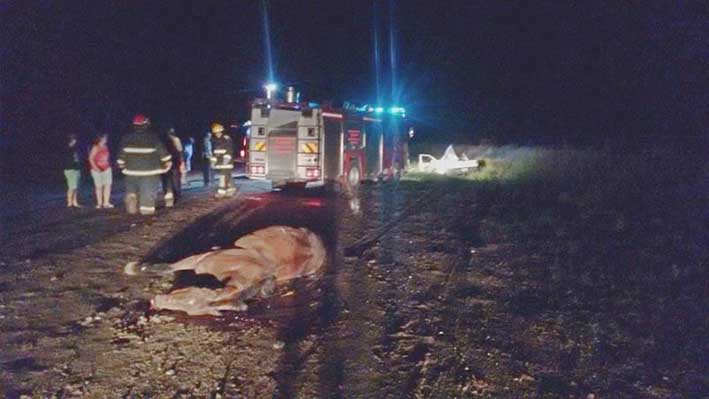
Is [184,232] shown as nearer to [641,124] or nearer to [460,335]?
[460,335]

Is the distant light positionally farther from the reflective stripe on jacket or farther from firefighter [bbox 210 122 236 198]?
the reflective stripe on jacket

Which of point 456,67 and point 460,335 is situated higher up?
point 456,67

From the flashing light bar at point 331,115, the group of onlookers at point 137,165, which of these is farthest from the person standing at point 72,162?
the flashing light bar at point 331,115

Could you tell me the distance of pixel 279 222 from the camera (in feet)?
35.2

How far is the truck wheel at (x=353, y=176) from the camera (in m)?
16.0

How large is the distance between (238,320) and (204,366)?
1.02 meters

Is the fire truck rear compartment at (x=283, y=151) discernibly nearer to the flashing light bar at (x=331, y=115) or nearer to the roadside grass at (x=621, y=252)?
the flashing light bar at (x=331, y=115)

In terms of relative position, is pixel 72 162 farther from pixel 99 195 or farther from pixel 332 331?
pixel 332 331

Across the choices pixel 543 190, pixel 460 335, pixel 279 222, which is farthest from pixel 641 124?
pixel 460 335

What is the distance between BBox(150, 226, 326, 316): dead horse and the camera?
235 inches

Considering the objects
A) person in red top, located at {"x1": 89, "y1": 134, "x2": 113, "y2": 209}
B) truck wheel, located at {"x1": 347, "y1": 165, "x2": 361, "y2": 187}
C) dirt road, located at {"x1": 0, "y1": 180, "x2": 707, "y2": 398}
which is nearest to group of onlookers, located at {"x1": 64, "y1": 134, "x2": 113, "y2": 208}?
person in red top, located at {"x1": 89, "y1": 134, "x2": 113, "y2": 209}

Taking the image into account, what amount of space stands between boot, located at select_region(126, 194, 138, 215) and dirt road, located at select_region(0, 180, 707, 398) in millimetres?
1237

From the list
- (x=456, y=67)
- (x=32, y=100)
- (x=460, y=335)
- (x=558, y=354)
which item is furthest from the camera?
(x=456, y=67)

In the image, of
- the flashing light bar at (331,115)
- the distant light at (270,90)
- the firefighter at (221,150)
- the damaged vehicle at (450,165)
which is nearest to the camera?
the firefighter at (221,150)
